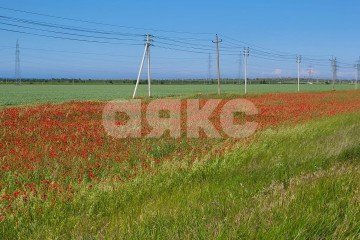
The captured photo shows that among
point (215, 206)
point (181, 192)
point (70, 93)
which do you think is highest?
point (70, 93)

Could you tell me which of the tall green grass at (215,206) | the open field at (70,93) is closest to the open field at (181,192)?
the tall green grass at (215,206)

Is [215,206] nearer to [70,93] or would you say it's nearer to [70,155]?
[70,155]

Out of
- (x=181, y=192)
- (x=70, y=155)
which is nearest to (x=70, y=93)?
(x=70, y=155)

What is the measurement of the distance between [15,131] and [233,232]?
10.8 m

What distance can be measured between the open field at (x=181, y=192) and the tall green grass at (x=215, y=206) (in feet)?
0.04

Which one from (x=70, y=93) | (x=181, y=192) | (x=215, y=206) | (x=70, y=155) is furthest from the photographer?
(x=70, y=93)

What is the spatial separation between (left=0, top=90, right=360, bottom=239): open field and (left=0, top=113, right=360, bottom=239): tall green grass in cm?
1

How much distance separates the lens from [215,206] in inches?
169

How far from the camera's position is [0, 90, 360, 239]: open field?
145 inches

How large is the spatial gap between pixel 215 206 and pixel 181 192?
148cm

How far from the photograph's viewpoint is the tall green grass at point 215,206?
357cm

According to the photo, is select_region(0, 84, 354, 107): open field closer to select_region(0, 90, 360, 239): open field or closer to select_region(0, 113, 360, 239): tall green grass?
select_region(0, 90, 360, 239): open field

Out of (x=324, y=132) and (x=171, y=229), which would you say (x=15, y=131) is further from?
(x=171, y=229)

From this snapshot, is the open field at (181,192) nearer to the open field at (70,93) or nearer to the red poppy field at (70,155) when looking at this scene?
the red poppy field at (70,155)
